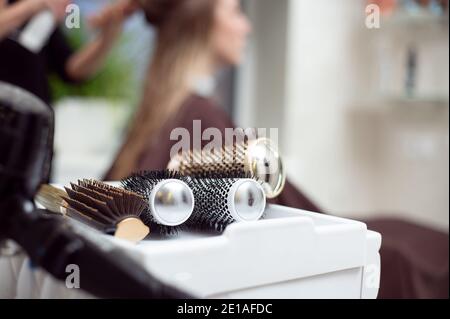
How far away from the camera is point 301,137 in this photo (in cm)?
191

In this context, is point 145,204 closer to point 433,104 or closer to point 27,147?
point 27,147

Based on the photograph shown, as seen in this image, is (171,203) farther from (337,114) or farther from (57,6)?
(337,114)

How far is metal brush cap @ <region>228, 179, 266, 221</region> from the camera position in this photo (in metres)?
0.43

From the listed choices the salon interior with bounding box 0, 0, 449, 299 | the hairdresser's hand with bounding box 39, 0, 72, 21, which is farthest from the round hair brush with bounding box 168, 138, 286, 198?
the salon interior with bounding box 0, 0, 449, 299

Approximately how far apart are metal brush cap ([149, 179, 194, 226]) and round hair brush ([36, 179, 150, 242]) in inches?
0.7

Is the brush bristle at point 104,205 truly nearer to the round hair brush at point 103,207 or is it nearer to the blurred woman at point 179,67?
the round hair brush at point 103,207

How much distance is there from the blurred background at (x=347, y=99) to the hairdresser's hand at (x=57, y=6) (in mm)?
941

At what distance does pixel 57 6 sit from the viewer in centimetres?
72

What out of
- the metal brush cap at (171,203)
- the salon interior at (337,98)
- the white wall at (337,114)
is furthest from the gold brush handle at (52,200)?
the white wall at (337,114)

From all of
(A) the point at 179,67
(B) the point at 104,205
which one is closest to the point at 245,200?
(B) the point at 104,205

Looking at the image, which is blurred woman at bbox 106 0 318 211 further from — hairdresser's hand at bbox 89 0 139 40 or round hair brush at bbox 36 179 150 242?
round hair brush at bbox 36 179 150 242

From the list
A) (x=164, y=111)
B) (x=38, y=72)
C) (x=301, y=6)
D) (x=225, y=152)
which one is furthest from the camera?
(x=301, y=6)

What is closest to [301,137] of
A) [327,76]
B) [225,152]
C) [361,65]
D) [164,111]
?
[327,76]

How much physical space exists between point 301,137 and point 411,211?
566 mm
